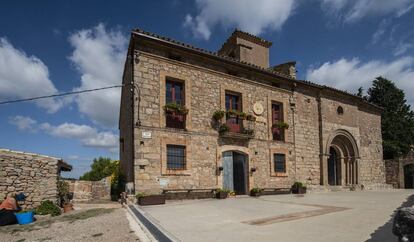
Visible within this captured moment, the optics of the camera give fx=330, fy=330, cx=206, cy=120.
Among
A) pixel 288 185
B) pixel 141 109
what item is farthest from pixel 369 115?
pixel 141 109

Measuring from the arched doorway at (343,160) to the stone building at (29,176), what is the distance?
1540cm

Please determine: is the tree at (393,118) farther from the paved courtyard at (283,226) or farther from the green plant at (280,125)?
the paved courtyard at (283,226)

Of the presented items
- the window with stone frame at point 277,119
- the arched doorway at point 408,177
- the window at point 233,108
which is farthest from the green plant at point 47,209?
the arched doorway at point 408,177

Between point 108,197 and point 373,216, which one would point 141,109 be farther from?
point 373,216

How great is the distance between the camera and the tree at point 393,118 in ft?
91.6

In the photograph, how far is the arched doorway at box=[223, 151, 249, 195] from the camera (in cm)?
1525

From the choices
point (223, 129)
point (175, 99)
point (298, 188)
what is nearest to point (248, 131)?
point (223, 129)

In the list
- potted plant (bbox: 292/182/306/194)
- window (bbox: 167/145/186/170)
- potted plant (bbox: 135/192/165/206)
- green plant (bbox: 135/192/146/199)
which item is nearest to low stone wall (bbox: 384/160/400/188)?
potted plant (bbox: 292/182/306/194)

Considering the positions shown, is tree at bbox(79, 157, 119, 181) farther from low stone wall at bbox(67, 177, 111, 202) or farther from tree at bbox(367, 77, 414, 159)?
tree at bbox(367, 77, 414, 159)

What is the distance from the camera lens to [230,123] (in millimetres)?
15406

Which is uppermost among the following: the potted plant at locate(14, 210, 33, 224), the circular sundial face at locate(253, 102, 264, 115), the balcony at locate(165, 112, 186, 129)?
the circular sundial face at locate(253, 102, 264, 115)

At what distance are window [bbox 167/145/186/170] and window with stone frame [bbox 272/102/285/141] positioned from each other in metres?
5.64

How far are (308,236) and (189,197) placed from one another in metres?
8.38

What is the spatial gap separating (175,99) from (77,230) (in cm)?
760
